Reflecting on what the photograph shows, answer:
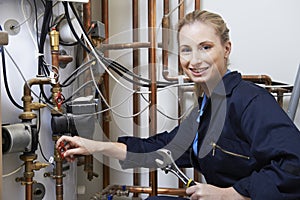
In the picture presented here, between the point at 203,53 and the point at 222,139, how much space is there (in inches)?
9.4

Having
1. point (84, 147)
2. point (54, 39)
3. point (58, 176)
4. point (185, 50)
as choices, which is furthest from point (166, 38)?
point (58, 176)

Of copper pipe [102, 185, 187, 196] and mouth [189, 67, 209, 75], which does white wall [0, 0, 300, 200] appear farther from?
mouth [189, 67, 209, 75]

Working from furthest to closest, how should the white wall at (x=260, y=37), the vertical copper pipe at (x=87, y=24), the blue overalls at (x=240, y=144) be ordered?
the white wall at (x=260, y=37), the vertical copper pipe at (x=87, y=24), the blue overalls at (x=240, y=144)

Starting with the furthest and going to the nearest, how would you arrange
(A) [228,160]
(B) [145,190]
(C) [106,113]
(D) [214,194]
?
(B) [145,190], (C) [106,113], (A) [228,160], (D) [214,194]

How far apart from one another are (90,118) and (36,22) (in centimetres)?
36

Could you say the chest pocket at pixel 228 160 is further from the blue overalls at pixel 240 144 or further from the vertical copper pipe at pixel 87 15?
the vertical copper pipe at pixel 87 15

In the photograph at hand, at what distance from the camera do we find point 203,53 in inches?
40.0

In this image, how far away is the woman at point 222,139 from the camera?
0.82 metres

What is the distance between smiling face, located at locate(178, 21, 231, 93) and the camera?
3.31ft

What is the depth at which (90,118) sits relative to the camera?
4.00 ft

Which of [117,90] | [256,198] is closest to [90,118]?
[117,90]

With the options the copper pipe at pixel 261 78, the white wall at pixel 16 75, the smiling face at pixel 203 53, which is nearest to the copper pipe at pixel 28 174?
the white wall at pixel 16 75

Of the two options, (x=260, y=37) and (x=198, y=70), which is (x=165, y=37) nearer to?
(x=198, y=70)

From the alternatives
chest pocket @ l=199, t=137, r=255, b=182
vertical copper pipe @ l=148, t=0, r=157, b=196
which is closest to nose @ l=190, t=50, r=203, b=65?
chest pocket @ l=199, t=137, r=255, b=182
